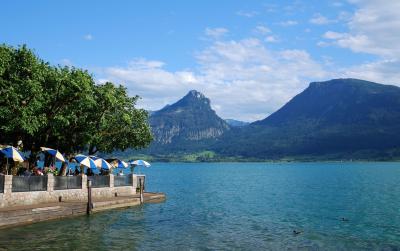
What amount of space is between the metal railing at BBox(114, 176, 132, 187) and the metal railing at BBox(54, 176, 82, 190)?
6.44 metres

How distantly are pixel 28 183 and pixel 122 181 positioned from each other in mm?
15082

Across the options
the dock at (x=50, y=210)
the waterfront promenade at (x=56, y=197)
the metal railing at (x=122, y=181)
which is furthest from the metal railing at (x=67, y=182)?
the metal railing at (x=122, y=181)

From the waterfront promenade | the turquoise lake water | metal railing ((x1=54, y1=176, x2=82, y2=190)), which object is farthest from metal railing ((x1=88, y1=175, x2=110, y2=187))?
the turquoise lake water

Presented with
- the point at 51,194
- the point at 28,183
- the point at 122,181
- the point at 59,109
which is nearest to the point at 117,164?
the point at 122,181

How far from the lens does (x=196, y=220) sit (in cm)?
4116

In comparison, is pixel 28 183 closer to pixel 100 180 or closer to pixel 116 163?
pixel 100 180

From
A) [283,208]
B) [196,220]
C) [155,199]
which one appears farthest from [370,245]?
[155,199]

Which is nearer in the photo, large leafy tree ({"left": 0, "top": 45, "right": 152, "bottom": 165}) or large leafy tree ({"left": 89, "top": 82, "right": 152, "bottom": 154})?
large leafy tree ({"left": 0, "top": 45, "right": 152, "bottom": 165})

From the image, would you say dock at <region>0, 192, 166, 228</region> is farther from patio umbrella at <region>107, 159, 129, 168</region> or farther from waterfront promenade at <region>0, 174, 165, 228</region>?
patio umbrella at <region>107, 159, 129, 168</region>

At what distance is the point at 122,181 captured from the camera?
49625mm

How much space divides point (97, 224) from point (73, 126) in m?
14.1

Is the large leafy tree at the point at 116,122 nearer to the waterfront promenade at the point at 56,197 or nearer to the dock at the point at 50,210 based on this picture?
the waterfront promenade at the point at 56,197

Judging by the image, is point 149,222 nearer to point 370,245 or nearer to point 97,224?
point 97,224

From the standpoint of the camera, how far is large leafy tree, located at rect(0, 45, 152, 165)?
121 feet
